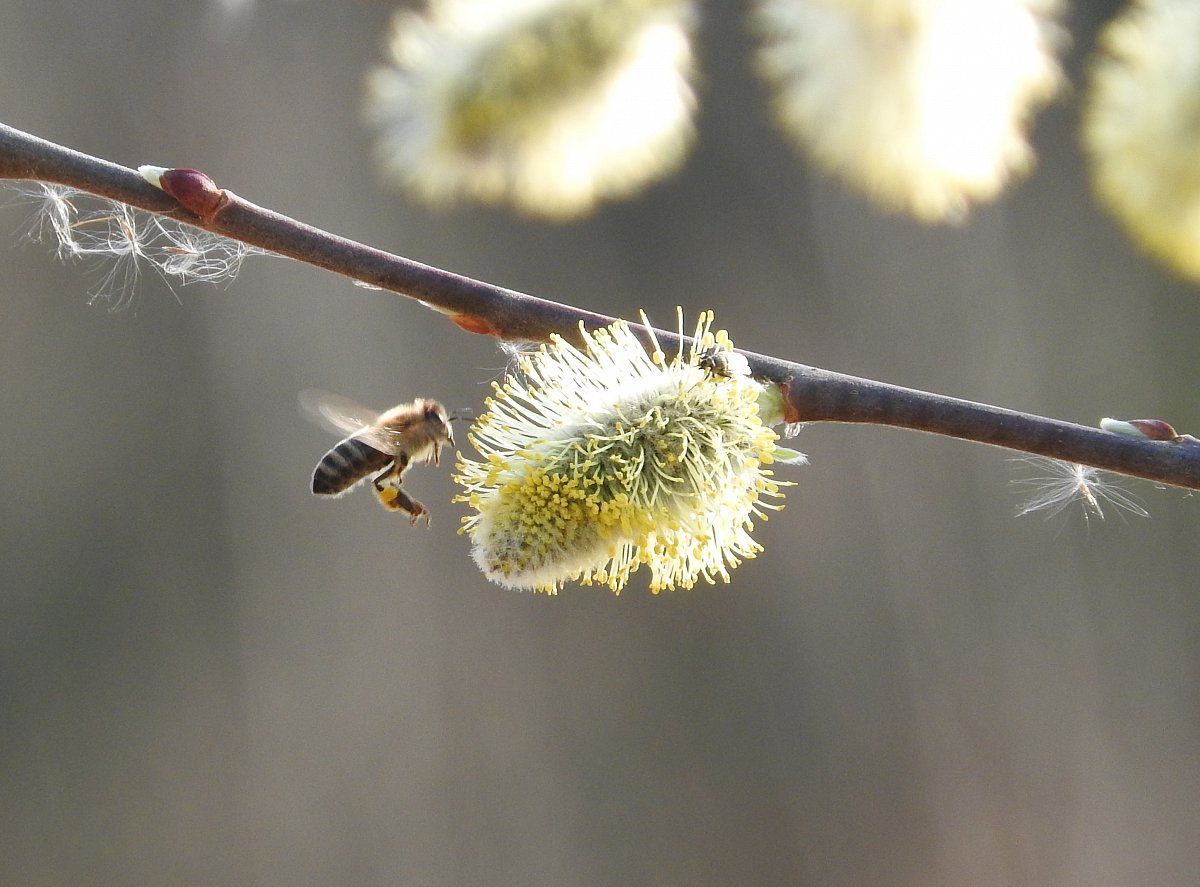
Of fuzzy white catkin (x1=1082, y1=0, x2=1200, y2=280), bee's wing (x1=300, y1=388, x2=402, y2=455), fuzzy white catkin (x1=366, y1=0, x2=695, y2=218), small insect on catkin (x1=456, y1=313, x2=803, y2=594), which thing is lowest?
small insect on catkin (x1=456, y1=313, x2=803, y2=594)

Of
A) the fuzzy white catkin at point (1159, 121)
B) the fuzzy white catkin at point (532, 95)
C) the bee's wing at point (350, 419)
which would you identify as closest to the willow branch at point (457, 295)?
the bee's wing at point (350, 419)

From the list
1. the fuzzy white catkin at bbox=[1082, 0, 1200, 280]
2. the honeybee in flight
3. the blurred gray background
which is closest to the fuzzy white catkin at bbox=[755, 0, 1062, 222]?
the fuzzy white catkin at bbox=[1082, 0, 1200, 280]

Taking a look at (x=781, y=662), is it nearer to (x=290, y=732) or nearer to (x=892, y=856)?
(x=892, y=856)

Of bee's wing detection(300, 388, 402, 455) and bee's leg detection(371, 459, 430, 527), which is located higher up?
bee's wing detection(300, 388, 402, 455)

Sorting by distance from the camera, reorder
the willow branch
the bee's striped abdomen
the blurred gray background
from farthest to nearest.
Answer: the blurred gray background < the bee's striped abdomen < the willow branch

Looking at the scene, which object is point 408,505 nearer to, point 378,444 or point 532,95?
point 378,444

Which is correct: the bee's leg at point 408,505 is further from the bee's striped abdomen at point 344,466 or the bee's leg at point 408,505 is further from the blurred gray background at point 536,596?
the blurred gray background at point 536,596

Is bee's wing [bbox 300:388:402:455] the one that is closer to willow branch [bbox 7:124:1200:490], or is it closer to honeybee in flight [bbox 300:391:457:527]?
honeybee in flight [bbox 300:391:457:527]
